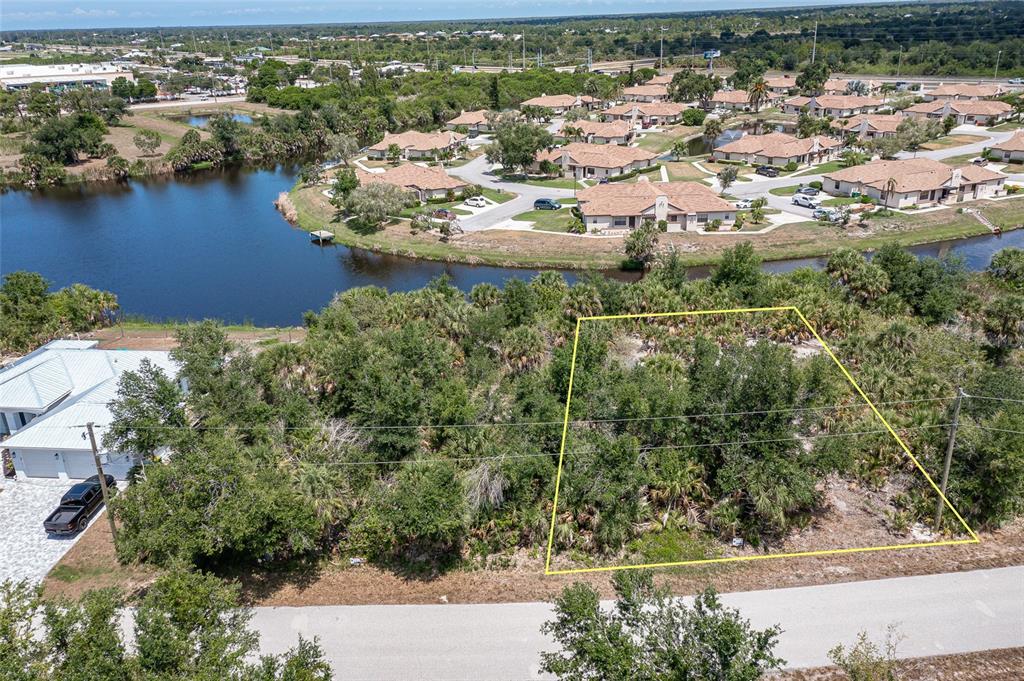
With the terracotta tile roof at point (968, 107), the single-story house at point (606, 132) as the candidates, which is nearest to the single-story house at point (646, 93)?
the single-story house at point (606, 132)

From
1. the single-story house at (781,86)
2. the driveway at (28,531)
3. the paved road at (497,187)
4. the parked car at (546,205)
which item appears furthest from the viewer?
the single-story house at (781,86)

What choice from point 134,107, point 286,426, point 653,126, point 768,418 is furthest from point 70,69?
point 768,418

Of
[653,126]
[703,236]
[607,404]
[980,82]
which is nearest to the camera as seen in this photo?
[607,404]

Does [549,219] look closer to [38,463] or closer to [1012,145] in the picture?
[38,463]

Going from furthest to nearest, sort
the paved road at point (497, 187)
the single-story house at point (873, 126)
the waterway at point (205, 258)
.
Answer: the single-story house at point (873, 126) → the paved road at point (497, 187) → the waterway at point (205, 258)

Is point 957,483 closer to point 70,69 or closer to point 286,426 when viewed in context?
point 286,426

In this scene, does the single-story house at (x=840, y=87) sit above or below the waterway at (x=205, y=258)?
above

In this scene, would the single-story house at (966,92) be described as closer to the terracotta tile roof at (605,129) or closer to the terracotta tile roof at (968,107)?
the terracotta tile roof at (968,107)
